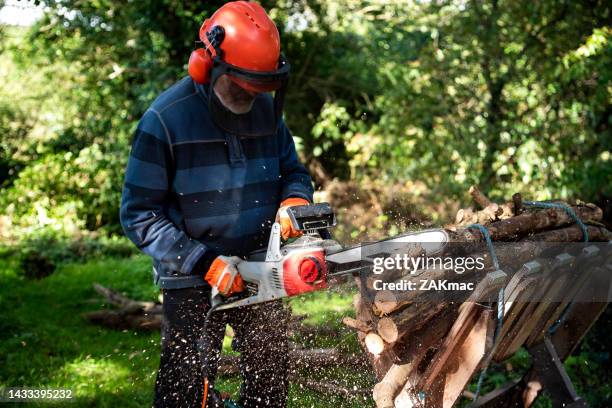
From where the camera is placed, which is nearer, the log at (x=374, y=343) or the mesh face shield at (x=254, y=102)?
the log at (x=374, y=343)

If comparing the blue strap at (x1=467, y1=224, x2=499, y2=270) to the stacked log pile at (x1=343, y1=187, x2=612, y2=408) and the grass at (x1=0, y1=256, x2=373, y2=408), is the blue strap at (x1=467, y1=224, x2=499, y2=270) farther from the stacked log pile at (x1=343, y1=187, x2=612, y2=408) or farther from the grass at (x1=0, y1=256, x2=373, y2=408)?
the grass at (x1=0, y1=256, x2=373, y2=408)

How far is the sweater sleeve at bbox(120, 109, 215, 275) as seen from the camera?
2643 mm

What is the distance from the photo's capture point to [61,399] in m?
3.86

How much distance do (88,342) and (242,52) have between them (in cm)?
316

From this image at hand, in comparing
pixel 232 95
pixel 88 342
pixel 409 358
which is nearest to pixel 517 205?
pixel 409 358

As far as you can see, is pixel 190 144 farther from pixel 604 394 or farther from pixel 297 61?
pixel 297 61

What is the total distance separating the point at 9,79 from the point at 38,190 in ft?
7.86

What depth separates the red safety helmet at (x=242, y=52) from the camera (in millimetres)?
2639

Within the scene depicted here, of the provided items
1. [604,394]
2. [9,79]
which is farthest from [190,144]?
[9,79]

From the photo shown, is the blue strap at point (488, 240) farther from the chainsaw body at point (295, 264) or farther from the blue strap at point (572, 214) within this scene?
the blue strap at point (572, 214)

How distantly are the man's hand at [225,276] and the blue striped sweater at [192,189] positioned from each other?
7cm

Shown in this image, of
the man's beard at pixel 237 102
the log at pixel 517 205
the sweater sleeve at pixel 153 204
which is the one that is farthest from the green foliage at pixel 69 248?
the log at pixel 517 205

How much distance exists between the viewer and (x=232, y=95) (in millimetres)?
2779

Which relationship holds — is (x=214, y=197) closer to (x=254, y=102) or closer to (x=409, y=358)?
(x=254, y=102)
